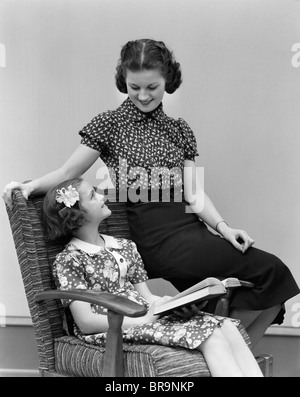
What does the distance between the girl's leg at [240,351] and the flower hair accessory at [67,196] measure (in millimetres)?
697

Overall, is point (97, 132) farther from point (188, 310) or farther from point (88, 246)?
point (188, 310)

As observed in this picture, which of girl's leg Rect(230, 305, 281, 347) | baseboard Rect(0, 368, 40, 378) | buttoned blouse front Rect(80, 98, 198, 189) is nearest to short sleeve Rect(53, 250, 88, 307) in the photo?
buttoned blouse front Rect(80, 98, 198, 189)

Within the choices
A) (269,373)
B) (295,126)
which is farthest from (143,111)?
(269,373)

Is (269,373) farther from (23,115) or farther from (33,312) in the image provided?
(23,115)

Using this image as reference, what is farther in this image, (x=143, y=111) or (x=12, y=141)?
(x=12, y=141)

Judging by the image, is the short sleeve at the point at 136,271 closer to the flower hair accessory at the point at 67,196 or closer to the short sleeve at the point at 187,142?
the flower hair accessory at the point at 67,196

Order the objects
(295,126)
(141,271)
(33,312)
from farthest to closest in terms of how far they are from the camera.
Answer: (295,126) → (141,271) → (33,312)

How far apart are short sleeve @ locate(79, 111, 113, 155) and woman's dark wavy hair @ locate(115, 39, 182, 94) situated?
212 mm

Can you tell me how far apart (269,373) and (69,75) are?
1768 millimetres

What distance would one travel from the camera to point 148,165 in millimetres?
2951

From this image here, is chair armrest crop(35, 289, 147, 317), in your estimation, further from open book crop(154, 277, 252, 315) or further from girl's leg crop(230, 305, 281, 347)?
girl's leg crop(230, 305, 281, 347)

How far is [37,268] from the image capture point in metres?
2.66

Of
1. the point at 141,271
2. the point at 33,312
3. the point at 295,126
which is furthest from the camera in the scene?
the point at 295,126

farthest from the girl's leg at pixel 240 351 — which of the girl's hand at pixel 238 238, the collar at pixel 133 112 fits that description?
the collar at pixel 133 112
